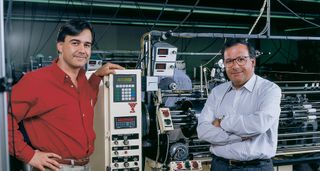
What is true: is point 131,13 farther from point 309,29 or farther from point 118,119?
point 118,119

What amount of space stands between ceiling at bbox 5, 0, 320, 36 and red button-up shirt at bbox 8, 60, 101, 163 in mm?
3681

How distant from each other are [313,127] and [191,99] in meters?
1.43

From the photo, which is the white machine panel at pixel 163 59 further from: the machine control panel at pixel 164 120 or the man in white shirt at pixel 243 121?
the man in white shirt at pixel 243 121

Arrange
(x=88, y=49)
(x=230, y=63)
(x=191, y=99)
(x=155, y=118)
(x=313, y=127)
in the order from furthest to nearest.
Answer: (x=313, y=127) < (x=191, y=99) < (x=155, y=118) < (x=230, y=63) < (x=88, y=49)

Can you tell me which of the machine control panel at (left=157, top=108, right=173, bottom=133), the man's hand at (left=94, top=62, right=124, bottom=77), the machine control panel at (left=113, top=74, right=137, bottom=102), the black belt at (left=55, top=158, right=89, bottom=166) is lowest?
the black belt at (left=55, top=158, right=89, bottom=166)

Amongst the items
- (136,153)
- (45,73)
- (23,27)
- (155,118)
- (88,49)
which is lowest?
(136,153)

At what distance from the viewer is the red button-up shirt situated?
6.27ft

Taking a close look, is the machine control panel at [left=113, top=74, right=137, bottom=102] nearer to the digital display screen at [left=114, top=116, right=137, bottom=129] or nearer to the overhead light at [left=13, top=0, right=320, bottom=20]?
the digital display screen at [left=114, top=116, right=137, bottom=129]

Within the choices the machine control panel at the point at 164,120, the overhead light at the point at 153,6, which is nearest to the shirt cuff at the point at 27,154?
the machine control panel at the point at 164,120

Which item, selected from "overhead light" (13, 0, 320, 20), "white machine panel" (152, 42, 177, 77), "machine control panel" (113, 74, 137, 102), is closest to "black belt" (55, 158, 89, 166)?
"machine control panel" (113, 74, 137, 102)

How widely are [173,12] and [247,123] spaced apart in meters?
5.72

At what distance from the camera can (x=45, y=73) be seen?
204 centimetres

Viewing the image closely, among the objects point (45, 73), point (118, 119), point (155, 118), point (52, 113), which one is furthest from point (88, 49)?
point (155, 118)

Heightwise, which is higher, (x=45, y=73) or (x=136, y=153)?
(x=45, y=73)
